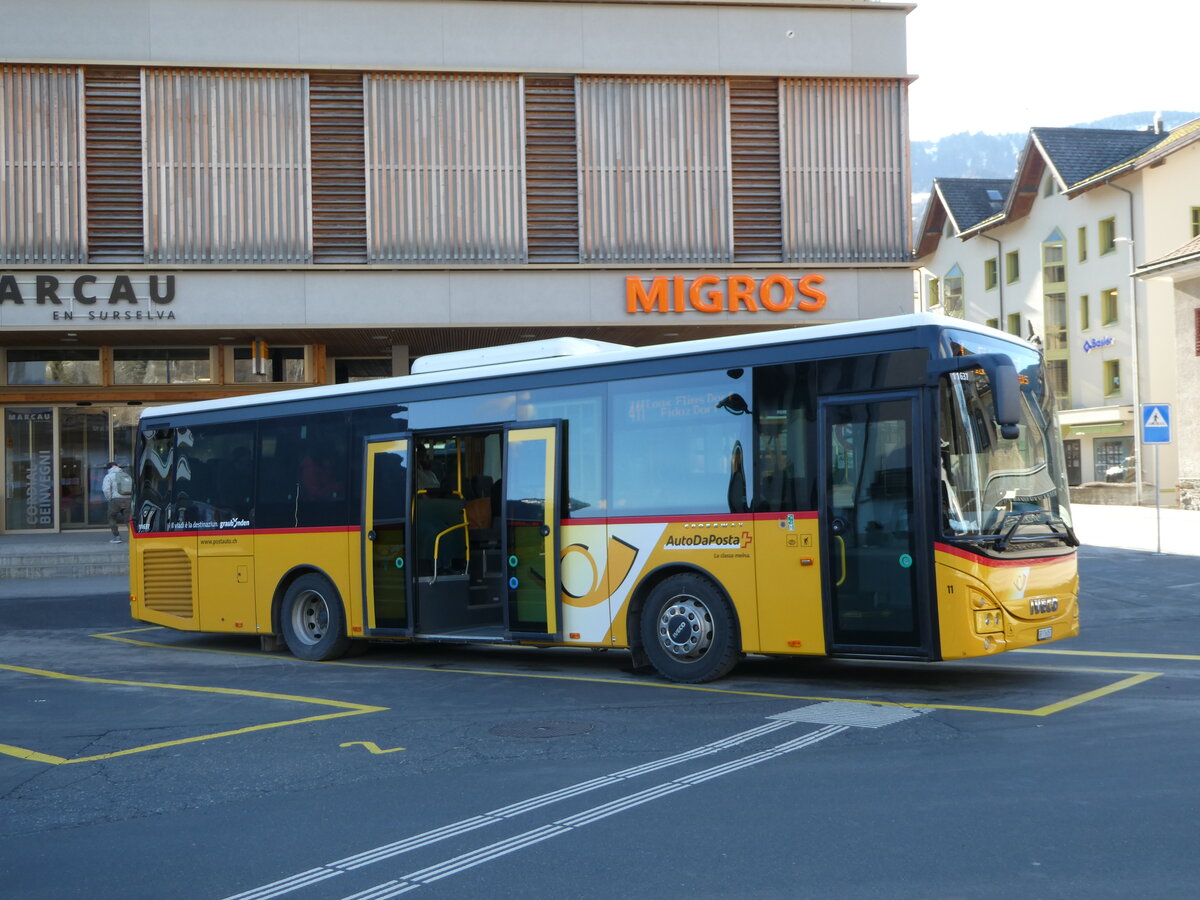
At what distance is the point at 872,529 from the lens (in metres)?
9.61

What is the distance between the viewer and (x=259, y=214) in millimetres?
23656

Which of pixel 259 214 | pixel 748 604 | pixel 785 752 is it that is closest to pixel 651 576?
pixel 748 604

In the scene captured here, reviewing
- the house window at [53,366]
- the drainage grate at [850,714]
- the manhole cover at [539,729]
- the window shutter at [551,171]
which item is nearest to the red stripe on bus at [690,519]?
the drainage grate at [850,714]

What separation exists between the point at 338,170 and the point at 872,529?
1673 centimetres

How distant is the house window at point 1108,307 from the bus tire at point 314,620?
4686 cm

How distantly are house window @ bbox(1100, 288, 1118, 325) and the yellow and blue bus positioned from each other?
46.6m

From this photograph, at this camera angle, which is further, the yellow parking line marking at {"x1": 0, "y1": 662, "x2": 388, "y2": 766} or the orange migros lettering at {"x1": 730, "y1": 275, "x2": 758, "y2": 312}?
the orange migros lettering at {"x1": 730, "y1": 275, "x2": 758, "y2": 312}

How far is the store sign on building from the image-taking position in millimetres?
23328

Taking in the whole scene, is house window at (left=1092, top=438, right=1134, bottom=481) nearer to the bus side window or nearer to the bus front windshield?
the bus front windshield

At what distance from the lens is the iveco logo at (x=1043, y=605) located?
31.8 ft

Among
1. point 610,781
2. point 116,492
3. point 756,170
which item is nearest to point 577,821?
point 610,781

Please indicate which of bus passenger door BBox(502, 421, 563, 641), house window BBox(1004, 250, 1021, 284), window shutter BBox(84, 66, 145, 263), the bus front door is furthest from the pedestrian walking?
house window BBox(1004, 250, 1021, 284)

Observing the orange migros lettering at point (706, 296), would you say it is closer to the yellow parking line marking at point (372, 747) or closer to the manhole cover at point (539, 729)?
the manhole cover at point (539, 729)

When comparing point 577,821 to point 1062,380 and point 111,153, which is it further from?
point 1062,380
